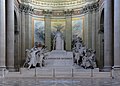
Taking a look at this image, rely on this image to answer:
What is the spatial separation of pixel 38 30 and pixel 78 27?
555 cm

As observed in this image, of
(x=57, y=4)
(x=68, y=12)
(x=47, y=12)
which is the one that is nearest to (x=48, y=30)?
(x=47, y=12)

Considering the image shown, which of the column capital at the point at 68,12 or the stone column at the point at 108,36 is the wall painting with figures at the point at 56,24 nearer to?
the column capital at the point at 68,12

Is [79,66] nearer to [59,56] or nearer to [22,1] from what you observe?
[59,56]

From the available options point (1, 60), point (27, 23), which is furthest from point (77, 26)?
point (1, 60)

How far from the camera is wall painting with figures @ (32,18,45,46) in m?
42.5

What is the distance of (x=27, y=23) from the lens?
40250mm

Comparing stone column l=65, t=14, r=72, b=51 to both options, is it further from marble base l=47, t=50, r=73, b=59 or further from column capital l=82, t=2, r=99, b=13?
marble base l=47, t=50, r=73, b=59

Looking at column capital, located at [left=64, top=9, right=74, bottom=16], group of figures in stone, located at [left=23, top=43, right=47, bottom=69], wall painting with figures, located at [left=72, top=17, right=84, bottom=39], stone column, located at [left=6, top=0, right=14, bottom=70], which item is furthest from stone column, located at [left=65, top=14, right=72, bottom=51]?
stone column, located at [left=6, top=0, right=14, bottom=70]

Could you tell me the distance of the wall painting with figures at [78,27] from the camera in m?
42.5

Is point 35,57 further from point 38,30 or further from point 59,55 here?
point 38,30

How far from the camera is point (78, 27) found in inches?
1692

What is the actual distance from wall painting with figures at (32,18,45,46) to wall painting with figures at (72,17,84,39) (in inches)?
170

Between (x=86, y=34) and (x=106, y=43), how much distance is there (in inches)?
446

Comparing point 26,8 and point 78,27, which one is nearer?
point 26,8
